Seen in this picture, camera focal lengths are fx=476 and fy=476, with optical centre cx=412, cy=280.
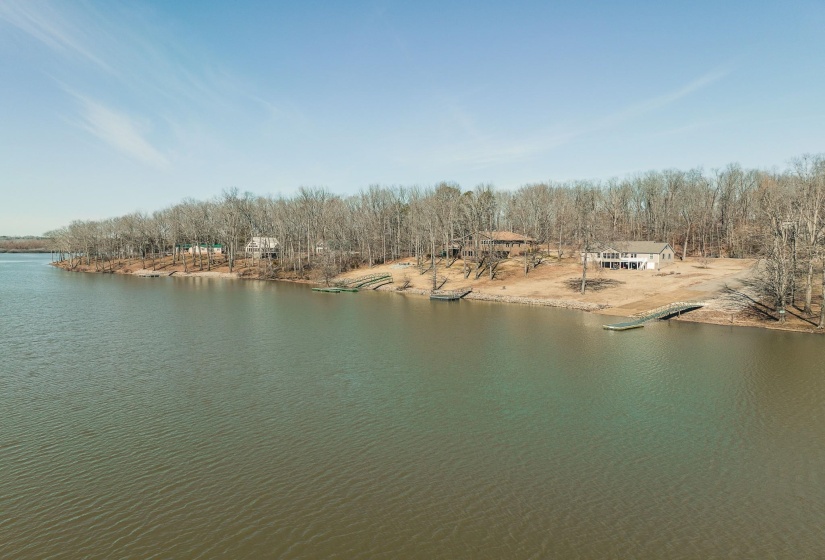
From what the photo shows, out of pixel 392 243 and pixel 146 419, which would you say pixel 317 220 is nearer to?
pixel 392 243

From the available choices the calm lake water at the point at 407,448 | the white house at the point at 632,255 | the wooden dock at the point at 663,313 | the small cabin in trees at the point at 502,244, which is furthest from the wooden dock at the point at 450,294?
the calm lake water at the point at 407,448

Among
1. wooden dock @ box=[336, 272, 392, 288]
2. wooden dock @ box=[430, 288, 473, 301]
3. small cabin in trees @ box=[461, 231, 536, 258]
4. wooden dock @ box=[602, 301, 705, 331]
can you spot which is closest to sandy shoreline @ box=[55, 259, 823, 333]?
wooden dock @ box=[602, 301, 705, 331]

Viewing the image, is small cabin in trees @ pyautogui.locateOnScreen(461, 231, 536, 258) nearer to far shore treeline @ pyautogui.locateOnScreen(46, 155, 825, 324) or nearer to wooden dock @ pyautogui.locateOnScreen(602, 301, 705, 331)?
far shore treeline @ pyautogui.locateOnScreen(46, 155, 825, 324)

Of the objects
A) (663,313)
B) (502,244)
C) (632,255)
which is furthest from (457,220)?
(663,313)

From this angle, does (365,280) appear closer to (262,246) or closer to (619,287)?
(619,287)

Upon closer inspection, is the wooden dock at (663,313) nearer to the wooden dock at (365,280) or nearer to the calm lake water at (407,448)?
the calm lake water at (407,448)

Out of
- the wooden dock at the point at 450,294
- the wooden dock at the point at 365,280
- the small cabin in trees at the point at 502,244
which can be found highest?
the small cabin in trees at the point at 502,244
